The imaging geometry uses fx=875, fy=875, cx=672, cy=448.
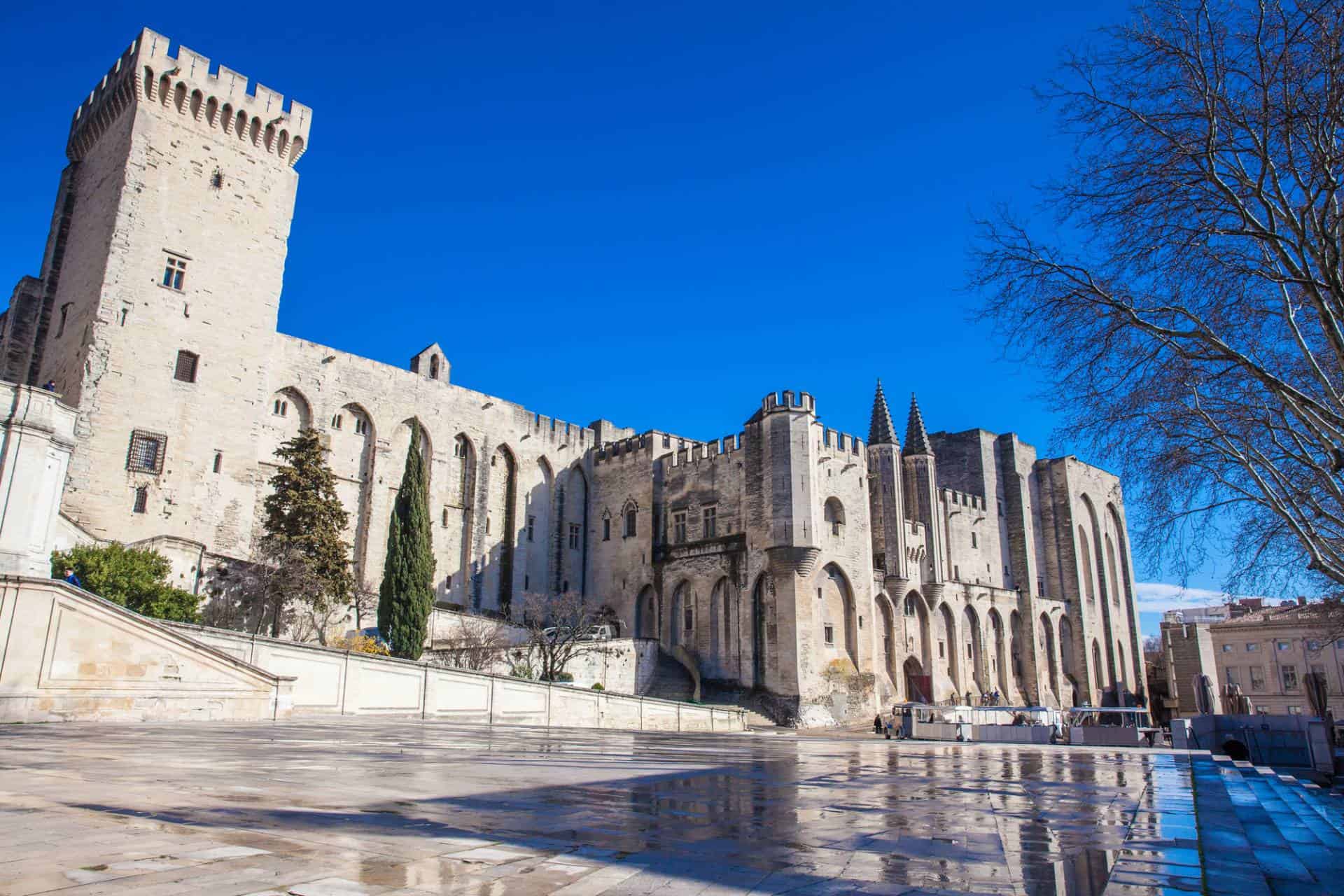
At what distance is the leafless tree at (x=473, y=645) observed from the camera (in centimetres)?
2553

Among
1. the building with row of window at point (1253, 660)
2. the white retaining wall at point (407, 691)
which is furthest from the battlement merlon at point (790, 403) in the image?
the building with row of window at point (1253, 660)

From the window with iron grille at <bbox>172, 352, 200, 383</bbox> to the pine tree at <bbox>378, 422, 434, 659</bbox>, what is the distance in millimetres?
6616

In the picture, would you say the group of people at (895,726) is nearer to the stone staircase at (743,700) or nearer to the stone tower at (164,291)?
the stone staircase at (743,700)

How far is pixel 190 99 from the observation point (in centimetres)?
2748

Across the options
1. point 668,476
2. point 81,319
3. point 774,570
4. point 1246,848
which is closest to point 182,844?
point 1246,848

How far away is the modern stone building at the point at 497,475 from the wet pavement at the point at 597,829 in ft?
63.6

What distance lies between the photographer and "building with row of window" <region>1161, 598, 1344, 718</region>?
172ft

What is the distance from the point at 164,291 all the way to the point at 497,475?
48.9ft

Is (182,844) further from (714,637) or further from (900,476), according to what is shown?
(900,476)

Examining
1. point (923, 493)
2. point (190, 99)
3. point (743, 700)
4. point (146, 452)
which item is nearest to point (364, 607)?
point (146, 452)

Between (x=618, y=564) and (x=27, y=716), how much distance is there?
2689 centimetres

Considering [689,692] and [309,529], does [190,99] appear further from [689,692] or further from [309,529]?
[689,692]

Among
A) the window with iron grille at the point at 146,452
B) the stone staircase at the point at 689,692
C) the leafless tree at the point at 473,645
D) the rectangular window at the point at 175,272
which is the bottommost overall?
the stone staircase at the point at 689,692

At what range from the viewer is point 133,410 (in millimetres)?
24547
